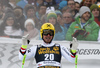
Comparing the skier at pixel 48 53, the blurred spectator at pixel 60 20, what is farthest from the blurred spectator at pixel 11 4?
the skier at pixel 48 53

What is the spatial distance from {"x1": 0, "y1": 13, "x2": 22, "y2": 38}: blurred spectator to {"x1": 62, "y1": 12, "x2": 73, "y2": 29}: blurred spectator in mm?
1495

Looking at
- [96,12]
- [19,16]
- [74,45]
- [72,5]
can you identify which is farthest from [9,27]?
[74,45]

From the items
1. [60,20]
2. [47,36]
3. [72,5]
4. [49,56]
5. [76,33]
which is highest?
[72,5]

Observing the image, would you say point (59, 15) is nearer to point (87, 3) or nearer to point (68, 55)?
point (87, 3)

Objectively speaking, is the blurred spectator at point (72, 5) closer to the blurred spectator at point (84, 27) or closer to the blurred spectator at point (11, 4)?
the blurred spectator at point (84, 27)

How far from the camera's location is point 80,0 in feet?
15.0

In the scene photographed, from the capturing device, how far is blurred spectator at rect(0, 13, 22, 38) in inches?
182

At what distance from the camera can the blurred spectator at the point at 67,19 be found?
4.54 meters

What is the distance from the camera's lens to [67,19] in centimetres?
457

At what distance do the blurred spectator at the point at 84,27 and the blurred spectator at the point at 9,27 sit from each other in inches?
65.1

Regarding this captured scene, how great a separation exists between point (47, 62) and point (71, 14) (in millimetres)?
2991

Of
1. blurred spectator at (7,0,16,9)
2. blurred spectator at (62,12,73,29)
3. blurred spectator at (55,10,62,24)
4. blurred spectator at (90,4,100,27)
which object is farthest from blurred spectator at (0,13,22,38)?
blurred spectator at (90,4,100,27)

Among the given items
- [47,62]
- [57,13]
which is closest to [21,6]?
[57,13]

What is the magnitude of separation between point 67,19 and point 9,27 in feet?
6.29
